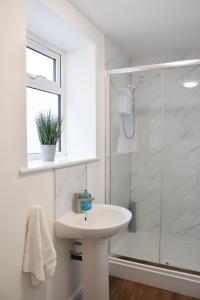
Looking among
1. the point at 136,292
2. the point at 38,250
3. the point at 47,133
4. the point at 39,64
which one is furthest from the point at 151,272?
the point at 39,64

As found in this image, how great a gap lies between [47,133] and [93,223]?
0.80 metres

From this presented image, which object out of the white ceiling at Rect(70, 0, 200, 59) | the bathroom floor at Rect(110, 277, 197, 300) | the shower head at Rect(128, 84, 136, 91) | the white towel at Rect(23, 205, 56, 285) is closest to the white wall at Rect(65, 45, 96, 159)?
the white ceiling at Rect(70, 0, 200, 59)

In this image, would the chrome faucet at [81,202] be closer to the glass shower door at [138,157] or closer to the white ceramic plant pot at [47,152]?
the white ceramic plant pot at [47,152]

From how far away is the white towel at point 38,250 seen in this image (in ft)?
4.51

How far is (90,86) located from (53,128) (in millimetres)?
681

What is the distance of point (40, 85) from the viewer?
2.00m

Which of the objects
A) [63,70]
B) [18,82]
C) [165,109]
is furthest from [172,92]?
[18,82]

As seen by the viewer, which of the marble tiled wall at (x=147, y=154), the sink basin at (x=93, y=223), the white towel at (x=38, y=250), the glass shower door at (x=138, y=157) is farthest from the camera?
the marble tiled wall at (x=147, y=154)

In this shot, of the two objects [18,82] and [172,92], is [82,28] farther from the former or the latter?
[172,92]

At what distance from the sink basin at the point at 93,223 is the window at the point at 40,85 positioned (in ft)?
2.06

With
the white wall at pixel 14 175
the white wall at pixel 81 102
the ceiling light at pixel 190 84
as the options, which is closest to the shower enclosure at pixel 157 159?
the ceiling light at pixel 190 84

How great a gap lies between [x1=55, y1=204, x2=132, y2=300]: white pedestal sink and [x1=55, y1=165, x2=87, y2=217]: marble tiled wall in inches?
2.8

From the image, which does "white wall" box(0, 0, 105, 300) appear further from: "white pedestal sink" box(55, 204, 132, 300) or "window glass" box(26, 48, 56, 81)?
"window glass" box(26, 48, 56, 81)

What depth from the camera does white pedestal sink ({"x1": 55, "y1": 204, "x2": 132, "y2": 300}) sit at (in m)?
1.59
